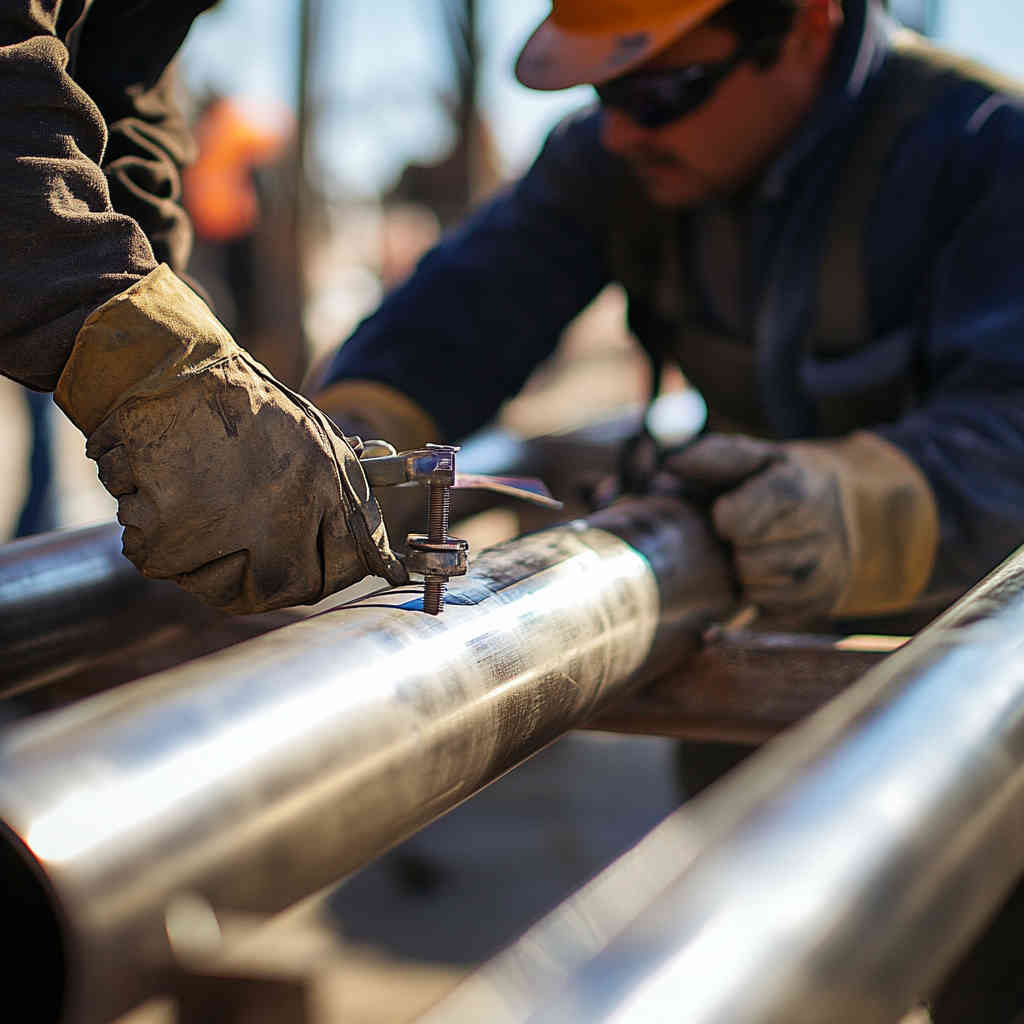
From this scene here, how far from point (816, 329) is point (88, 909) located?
5.91 feet

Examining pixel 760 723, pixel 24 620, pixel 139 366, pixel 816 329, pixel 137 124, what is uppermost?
pixel 137 124

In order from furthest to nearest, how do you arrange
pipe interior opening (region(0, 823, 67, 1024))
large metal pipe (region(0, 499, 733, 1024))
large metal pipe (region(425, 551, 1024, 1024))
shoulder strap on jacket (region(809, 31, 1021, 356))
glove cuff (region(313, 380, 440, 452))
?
glove cuff (region(313, 380, 440, 452)) → shoulder strap on jacket (region(809, 31, 1021, 356)) → pipe interior opening (region(0, 823, 67, 1024)) → large metal pipe (region(0, 499, 733, 1024)) → large metal pipe (region(425, 551, 1024, 1024))

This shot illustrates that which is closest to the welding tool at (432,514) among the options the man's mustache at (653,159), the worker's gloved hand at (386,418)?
the worker's gloved hand at (386,418)

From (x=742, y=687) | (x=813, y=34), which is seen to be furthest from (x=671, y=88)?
(x=742, y=687)

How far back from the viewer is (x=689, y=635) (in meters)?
1.55

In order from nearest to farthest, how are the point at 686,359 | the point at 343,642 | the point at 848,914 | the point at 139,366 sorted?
the point at 848,914
the point at 343,642
the point at 139,366
the point at 686,359

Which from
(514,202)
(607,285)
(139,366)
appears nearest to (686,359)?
(607,285)

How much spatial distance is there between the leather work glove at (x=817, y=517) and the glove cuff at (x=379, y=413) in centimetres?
72

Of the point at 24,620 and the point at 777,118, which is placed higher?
the point at 777,118

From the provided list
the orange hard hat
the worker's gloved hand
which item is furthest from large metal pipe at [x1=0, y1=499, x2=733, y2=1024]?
the orange hard hat

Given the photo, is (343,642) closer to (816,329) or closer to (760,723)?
(760,723)

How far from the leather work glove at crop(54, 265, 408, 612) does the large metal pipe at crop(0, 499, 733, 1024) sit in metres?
0.12

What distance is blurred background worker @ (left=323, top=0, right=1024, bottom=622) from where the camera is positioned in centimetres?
173

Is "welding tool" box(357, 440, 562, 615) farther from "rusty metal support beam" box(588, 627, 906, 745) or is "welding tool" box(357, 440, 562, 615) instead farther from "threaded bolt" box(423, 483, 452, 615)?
"rusty metal support beam" box(588, 627, 906, 745)
